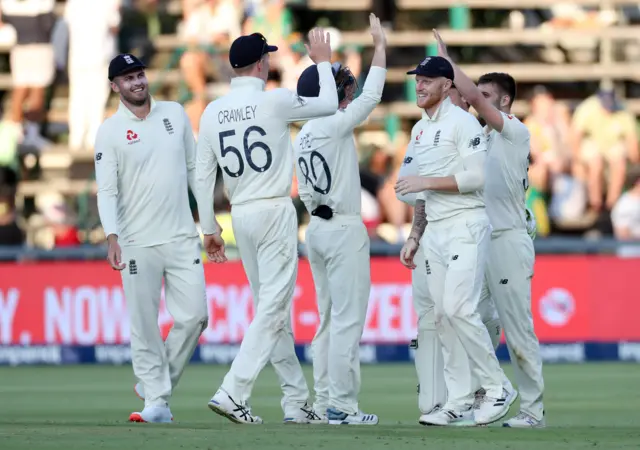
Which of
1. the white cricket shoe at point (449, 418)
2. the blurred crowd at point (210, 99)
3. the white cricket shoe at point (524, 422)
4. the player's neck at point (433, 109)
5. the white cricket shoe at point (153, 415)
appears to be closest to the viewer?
the white cricket shoe at point (449, 418)

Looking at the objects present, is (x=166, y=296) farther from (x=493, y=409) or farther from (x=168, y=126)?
(x=493, y=409)

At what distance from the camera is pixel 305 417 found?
1016cm

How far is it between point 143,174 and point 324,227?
4.47 feet

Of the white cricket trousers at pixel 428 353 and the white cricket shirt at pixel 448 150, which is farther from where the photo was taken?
the white cricket trousers at pixel 428 353

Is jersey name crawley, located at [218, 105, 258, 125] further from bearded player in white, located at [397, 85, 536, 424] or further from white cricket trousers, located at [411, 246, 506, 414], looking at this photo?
white cricket trousers, located at [411, 246, 506, 414]

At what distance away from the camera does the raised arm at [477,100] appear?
9.30 metres

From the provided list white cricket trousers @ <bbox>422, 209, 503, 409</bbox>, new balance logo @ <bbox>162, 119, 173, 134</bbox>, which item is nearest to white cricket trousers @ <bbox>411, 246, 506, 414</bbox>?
white cricket trousers @ <bbox>422, 209, 503, 409</bbox>

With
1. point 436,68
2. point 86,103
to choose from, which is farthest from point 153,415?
point 86,103

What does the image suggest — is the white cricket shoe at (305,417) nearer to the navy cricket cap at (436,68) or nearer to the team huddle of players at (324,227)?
the team huddle of players at (324,227)

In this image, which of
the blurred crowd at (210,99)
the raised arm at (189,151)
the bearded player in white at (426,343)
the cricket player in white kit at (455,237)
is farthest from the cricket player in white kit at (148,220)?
the blurred crowd at (210,99)

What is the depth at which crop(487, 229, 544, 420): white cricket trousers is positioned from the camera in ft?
32.2

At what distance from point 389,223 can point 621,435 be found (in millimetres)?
10269

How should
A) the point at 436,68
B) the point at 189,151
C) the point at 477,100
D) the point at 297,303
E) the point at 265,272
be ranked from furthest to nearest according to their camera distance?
the point at 297,303 → the point at 189,151 → the point at 265,272 → the point at 436,68 → the point at 477,100

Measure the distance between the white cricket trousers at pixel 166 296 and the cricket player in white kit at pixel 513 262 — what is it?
212cm
